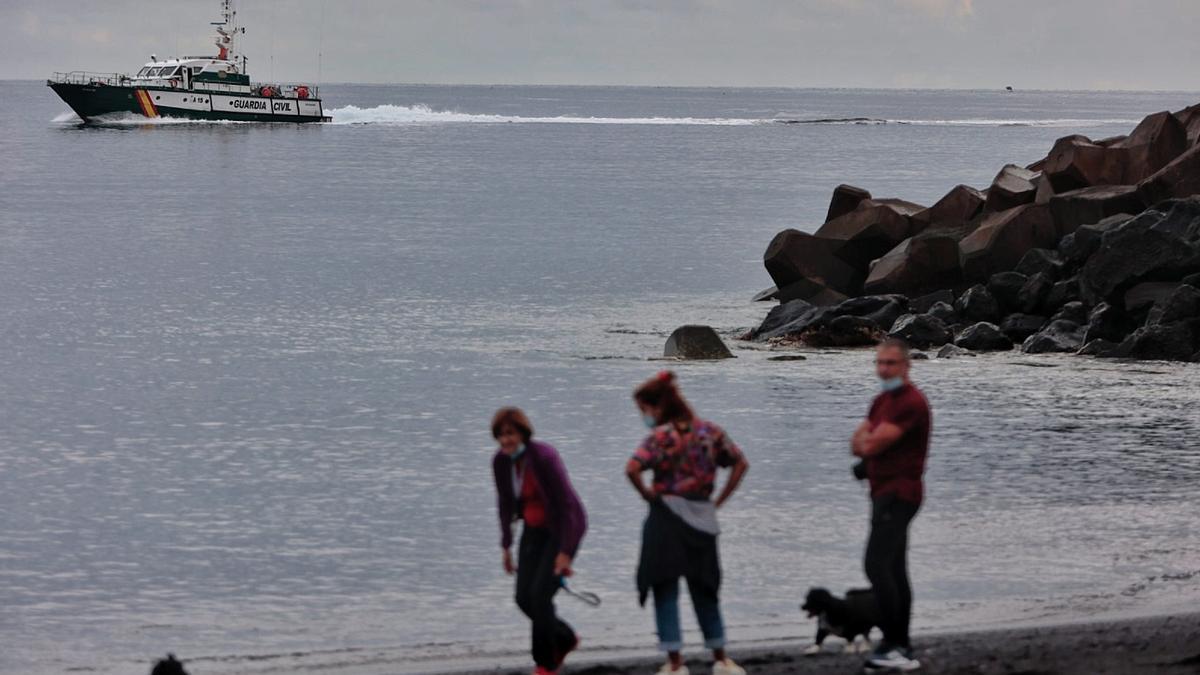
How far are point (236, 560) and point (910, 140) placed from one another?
136m

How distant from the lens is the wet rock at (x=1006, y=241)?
28141 mm

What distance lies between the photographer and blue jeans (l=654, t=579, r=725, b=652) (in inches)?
351

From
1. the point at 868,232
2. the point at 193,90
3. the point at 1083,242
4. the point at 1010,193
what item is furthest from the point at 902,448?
the point at 193,90

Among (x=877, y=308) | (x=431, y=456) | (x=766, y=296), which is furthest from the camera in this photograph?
(x=766, y=296)

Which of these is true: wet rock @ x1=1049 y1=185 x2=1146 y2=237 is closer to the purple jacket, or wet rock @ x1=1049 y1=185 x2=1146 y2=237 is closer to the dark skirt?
the dark skirt

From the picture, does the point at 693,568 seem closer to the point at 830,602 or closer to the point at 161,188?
the point at 830,602

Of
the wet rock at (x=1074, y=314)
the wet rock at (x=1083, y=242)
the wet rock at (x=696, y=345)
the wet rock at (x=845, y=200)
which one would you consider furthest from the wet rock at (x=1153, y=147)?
the wet rock at (x=696, y=345)

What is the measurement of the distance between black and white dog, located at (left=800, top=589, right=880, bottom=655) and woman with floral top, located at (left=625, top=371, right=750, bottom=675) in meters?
0.99

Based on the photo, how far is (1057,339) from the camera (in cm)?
2578

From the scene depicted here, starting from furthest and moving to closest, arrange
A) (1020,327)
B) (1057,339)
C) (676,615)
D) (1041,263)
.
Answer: (1041,263), (1020,327), (1057,339), (676,615)

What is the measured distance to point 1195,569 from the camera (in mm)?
13453

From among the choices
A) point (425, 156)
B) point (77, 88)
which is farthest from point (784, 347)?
point (77, 88)

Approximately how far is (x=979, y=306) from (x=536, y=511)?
19255 mm

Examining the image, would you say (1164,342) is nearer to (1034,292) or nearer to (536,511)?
(1034,292)
